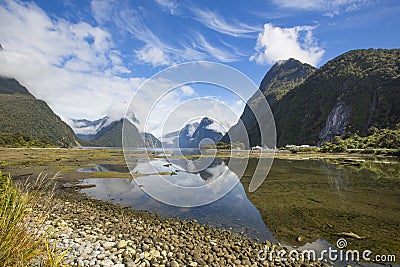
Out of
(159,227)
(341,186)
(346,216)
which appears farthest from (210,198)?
(341,186)

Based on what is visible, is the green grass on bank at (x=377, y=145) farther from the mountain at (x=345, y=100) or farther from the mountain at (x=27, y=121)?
the mountain at (x=27, y=121)

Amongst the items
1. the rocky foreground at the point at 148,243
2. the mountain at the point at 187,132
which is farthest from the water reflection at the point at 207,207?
the mountain at the point at 187,132

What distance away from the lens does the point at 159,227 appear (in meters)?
10.0

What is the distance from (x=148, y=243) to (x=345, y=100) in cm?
13329

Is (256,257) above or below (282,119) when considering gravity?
below

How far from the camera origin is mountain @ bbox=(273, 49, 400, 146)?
323 ft

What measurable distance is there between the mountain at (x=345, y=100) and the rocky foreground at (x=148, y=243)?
107 meters

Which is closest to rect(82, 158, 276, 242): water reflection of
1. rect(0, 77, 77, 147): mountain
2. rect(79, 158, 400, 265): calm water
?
rect(79, 158, 400, 265): calm water

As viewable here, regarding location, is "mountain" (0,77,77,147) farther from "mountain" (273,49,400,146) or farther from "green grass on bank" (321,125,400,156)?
"mountain" (273,49,400,146)

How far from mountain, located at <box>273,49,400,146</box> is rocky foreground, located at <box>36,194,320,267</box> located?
107m

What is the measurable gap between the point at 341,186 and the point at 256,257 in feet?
57.1

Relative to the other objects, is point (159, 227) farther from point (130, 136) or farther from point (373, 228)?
point (373, 228)

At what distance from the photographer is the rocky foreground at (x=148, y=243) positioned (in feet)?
21.9

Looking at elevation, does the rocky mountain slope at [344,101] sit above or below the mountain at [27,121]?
above
